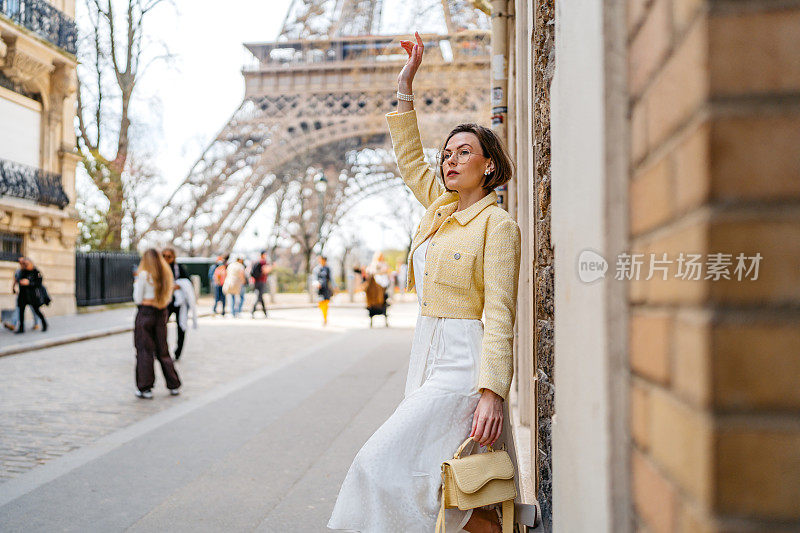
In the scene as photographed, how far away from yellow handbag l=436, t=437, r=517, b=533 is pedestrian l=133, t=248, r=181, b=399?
604cm

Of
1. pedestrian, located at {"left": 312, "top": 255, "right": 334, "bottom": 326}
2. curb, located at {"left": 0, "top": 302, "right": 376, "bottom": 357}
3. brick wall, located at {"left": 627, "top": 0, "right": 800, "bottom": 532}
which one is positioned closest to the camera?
brick wall, located at {"left": 627, "top": 0, "right": 800, "bottom": 532}

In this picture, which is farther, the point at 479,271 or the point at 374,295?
the point at 374,295

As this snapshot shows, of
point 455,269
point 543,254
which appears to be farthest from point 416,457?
point 543,254

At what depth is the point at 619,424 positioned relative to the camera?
0.93 meters

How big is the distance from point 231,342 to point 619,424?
12.5 m

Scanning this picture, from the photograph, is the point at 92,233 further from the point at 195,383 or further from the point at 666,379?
the point at 666,379

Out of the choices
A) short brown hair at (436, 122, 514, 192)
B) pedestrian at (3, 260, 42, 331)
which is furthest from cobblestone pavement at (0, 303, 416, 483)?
short brown hair at (436, 122, 514, 192)

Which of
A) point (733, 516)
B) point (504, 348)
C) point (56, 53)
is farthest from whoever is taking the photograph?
point (56, 53)

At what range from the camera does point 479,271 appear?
2332 mm

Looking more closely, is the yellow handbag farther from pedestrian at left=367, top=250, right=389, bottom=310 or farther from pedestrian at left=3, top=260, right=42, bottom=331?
pedestrian at left=3, top=260, right=42, bottom=331

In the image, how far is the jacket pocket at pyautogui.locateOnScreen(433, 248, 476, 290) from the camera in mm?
2312

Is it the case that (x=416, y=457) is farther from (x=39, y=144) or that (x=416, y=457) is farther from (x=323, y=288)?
(x=39, y=144)

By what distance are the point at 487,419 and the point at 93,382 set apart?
24.6 ft

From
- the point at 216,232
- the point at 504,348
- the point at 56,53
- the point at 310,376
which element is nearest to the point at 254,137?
the point at 216,232
